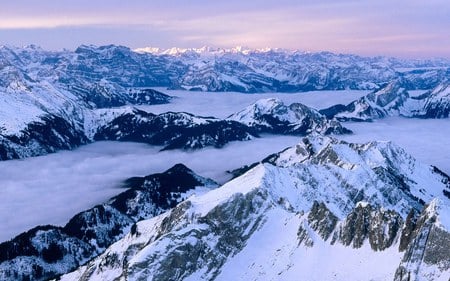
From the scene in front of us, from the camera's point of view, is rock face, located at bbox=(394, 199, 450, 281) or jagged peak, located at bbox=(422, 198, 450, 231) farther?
jagged peak, located at bbox=(422, 198, 450, 231)

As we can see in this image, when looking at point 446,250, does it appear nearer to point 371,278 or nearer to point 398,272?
point 398,272

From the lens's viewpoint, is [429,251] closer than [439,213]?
Yes

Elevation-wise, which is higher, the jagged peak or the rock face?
the jagged peak

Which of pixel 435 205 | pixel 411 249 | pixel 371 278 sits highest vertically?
pixel 435 205

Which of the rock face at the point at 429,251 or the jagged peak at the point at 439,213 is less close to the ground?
the jagged peak at the point at 439,213

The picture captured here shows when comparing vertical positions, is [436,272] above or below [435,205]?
below

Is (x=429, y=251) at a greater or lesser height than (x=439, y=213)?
lesser

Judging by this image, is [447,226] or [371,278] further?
[371,278]

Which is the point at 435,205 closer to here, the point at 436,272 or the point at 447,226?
the point at 447,226

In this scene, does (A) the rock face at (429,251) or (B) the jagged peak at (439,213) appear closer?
(A) the rock face at (429,251)

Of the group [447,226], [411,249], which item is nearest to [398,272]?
[411,249]
